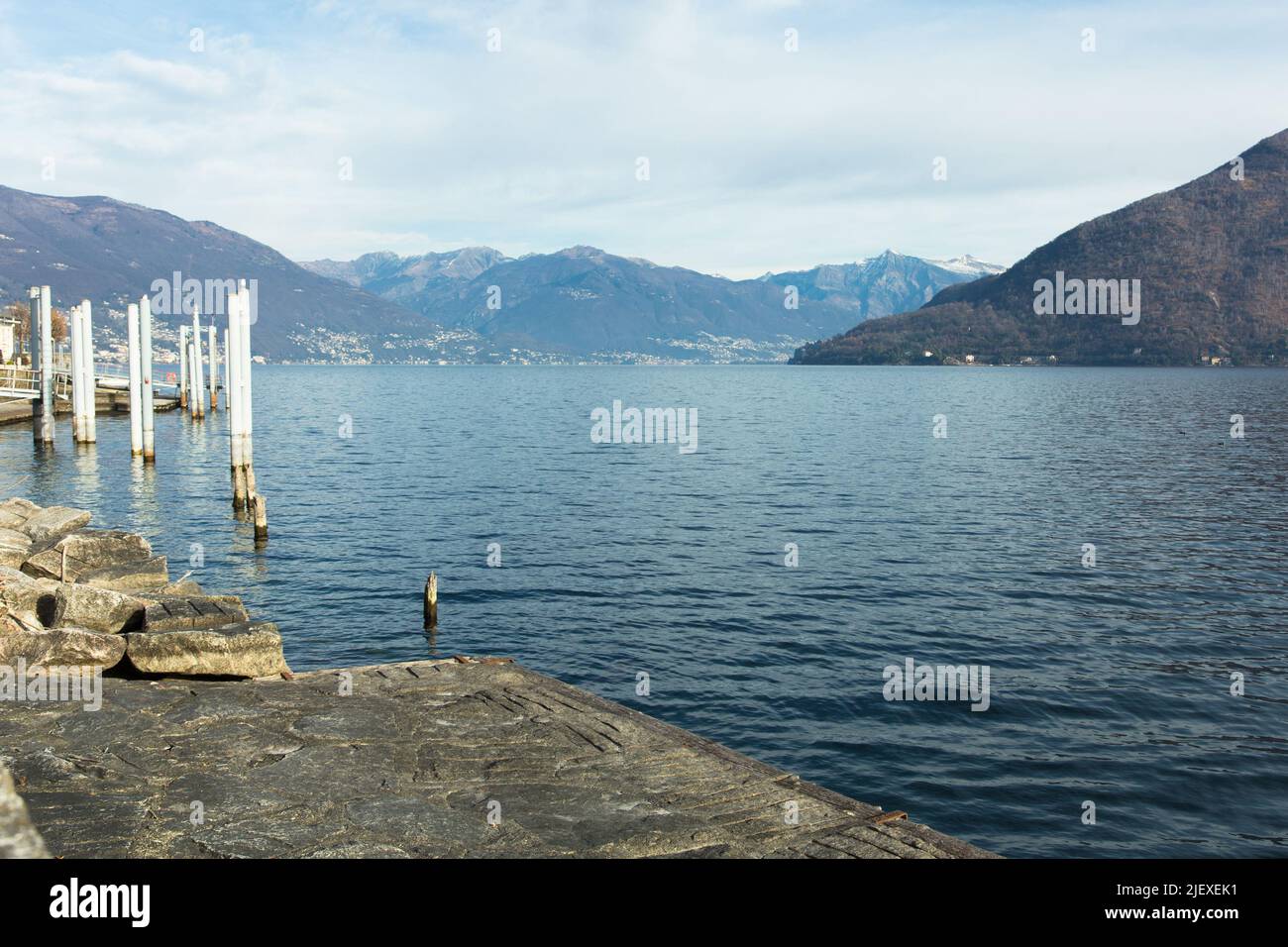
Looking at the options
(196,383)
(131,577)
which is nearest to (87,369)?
(196,383)

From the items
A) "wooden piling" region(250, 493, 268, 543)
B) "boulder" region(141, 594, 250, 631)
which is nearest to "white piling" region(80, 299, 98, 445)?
"wooden piling" region(250, 493, 268, 543)

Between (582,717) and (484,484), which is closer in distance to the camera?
(582,717)

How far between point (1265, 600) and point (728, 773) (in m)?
21.9

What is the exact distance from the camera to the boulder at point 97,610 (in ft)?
51.6

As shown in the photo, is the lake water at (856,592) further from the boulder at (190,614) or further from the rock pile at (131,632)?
the rock pile at (131,632)

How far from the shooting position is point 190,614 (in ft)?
51.0

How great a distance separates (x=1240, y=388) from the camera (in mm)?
159625

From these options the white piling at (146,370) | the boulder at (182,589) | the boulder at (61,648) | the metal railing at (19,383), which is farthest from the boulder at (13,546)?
the metal railing at (19,383)

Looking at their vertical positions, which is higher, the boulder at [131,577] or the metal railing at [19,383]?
the metal railing at [19,383]

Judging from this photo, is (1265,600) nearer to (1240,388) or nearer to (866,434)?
(866,434)

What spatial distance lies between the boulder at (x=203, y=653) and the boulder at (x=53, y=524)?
42.5 ft

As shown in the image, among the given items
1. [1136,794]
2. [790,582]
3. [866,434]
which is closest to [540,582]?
[790,582]

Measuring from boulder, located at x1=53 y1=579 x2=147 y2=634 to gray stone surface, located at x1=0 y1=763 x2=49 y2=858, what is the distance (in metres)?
14.7
